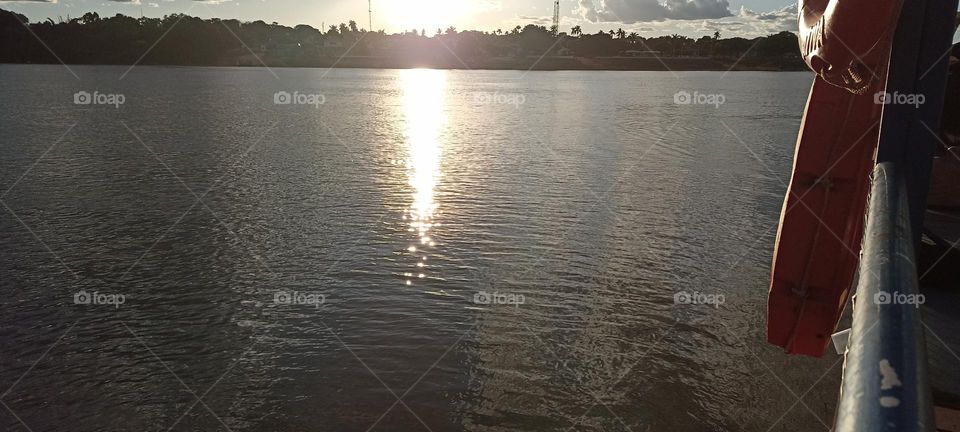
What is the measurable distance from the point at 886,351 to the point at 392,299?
11.0 meters

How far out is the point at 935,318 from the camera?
7922 millimetres

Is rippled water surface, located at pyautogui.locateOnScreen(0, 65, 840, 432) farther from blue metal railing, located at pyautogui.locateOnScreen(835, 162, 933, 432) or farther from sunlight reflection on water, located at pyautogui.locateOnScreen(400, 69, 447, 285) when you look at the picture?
blue metal railing, located at pyautogui.locateOnScreen(835, 162, 933, 432)

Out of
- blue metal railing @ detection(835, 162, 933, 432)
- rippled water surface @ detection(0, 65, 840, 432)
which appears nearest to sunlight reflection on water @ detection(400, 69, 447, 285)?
rippled water surface @ detection(0, 65, 840, 432)

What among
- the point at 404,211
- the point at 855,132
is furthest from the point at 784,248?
the point at 404,211

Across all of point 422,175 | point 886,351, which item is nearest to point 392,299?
point 886,351

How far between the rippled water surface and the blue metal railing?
23.4ft

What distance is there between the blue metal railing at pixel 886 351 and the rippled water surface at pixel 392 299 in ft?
23.4

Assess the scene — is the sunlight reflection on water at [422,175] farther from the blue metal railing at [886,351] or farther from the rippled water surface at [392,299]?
the blue metal railing at [886,351]

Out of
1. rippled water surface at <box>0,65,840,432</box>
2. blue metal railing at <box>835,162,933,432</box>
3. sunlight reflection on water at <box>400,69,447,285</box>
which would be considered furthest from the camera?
sunlight reflection on water at <box>400,69,447,285</box>

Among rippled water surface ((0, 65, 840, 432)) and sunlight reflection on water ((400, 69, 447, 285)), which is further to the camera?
sunlight reflection on water ((400, 69, 447, 285))

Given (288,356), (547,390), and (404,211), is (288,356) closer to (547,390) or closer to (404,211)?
(547,390)

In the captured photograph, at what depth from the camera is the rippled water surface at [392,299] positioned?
342 inches

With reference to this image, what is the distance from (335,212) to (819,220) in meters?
14.4

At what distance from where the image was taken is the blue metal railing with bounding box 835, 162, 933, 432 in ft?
3.34
